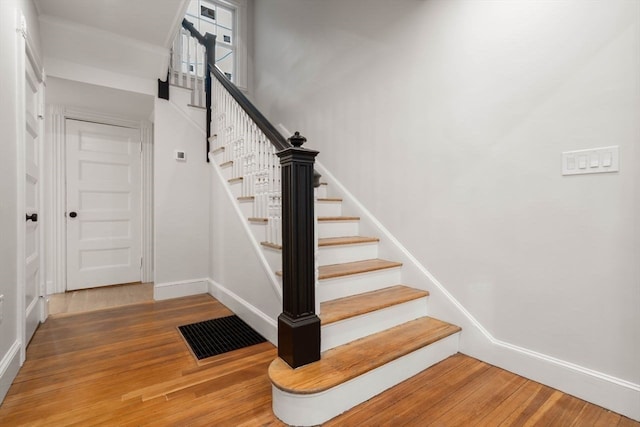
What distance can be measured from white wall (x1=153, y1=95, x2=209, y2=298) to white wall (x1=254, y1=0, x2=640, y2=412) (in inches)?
70.0

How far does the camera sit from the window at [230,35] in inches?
172

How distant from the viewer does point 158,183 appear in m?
3.16

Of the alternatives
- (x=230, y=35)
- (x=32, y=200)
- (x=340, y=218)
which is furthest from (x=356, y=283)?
(x=230, y=35)

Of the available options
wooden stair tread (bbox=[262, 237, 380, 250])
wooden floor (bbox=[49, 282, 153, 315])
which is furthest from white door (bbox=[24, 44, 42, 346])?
wooden stair tread (bbox=[262, 237, 380, 250])

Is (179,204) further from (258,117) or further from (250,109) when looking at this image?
(258,117)

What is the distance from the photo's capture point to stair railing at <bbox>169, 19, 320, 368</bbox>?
1508 millimetres

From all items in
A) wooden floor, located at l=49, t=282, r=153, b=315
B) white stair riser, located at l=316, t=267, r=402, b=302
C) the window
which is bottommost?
wooden floor, located at l=49, t=282, r=153, b=315

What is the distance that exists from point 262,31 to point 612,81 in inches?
162

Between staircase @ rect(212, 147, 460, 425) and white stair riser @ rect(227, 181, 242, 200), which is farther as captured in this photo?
white stair riser @ rect(227, 181, 242, 200)

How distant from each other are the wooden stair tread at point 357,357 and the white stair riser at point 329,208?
1.21 meters

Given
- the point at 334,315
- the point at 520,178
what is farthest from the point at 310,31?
the point at 334,315

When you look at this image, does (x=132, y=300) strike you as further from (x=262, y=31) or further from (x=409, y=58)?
(x=262, y=31)

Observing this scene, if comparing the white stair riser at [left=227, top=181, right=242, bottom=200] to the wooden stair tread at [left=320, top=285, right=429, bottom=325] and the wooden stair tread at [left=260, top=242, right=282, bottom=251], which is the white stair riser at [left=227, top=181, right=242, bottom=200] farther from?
the wooden stair tread at [left=320, top=285, right=429, bottom=325]

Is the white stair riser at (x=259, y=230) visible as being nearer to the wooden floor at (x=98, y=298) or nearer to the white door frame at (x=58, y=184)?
the wooden floor at (x=98, y=298)
